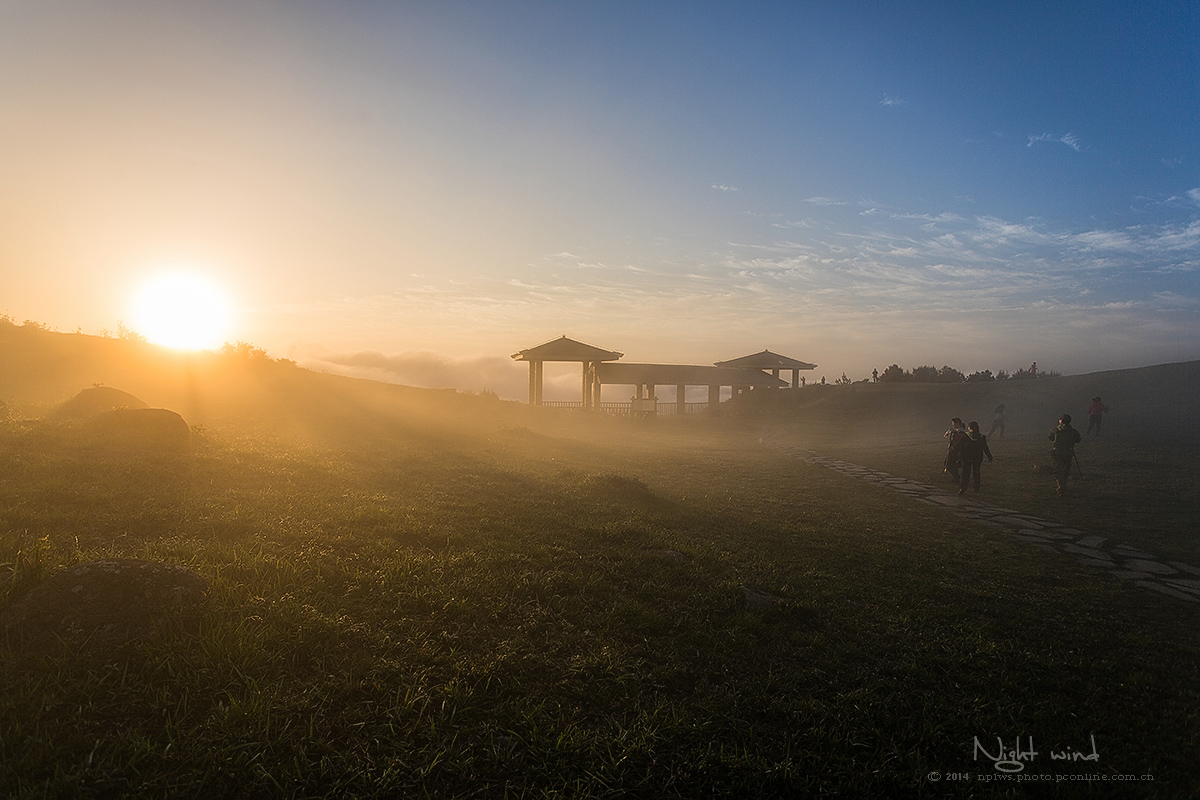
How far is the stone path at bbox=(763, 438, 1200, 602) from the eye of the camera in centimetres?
664

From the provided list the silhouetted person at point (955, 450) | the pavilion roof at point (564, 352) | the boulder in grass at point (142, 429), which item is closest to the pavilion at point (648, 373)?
the pavilion roof at point (564, 352)

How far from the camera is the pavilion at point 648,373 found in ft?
108

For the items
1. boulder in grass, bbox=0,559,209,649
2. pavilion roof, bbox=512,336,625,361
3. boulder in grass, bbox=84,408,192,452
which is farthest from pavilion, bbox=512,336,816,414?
boulder in grass, bbox=0,559,209,649

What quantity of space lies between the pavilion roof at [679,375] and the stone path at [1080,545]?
75.9 feet

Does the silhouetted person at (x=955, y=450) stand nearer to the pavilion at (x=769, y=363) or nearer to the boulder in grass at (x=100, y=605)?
the boulder in grass at (x=100, y=605)

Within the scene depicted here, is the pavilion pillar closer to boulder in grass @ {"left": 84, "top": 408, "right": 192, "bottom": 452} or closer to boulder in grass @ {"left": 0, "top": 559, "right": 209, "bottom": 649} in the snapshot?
boulder in grass @ {"left": 84, "top": 408, "right": 192, "bottom": 452}

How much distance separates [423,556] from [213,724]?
8.01 feet

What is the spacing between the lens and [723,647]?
13.3 feet

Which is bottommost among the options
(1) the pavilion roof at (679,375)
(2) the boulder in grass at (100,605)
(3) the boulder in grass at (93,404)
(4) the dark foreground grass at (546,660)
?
(4) the dark foreground grass at (546,660)

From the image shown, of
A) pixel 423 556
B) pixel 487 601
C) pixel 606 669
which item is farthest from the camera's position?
pixel 423 556

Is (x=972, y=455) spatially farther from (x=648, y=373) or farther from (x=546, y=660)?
(x=648, y=373)

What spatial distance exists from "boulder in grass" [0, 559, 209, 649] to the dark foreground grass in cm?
13

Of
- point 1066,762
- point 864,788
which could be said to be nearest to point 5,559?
point 864,788

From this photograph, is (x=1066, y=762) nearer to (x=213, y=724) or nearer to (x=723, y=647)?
(x=723, y=647)
